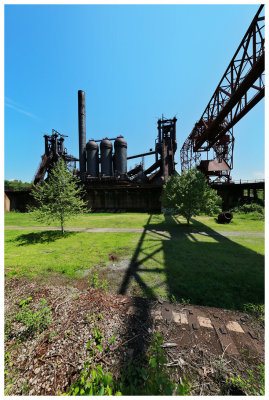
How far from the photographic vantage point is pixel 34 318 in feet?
10.2

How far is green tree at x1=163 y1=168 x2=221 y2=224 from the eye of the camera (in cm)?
1195

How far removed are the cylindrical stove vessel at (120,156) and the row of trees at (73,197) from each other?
21208 millimetres

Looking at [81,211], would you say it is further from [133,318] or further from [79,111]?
[79,111]

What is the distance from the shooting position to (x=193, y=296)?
12.8 ft

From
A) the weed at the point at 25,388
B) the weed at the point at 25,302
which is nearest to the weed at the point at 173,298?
the weed at the point at 25,388

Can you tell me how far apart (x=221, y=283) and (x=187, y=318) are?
80.5 inches

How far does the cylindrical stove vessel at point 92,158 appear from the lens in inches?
1325

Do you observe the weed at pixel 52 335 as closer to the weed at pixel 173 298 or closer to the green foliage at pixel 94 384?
the green foliage at pixel 94 384

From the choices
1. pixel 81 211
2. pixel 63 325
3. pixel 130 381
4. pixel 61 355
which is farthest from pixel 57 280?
pixel 81 211

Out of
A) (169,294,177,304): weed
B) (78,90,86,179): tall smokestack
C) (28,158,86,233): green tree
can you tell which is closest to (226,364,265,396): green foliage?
(169,294,177,304): weed

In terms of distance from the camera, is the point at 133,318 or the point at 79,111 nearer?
the point at 133,318

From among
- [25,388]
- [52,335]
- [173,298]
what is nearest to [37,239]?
[52,335]

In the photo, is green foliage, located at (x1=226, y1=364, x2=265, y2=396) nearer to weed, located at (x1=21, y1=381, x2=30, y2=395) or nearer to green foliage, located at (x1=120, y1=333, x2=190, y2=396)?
green foliage, located at (x1=120, y1=333, x2=190, y2=396)

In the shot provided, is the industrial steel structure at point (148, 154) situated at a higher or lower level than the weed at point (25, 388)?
higher
